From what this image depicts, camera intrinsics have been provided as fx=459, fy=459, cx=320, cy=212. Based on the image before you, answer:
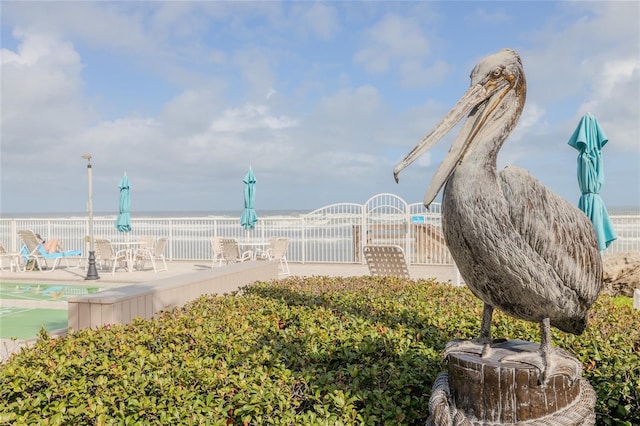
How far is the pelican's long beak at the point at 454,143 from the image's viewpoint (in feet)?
6.95

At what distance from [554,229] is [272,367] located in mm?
2099

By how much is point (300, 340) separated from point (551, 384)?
2.04 metres

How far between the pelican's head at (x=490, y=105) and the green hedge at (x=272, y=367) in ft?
5.51

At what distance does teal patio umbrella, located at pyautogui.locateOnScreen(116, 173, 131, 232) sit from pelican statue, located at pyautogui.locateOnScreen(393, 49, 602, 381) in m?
16.7

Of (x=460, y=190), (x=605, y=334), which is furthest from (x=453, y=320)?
(x=460, y=190)

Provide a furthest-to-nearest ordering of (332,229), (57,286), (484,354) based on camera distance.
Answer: (332,229)
(57,286)
(484,354)

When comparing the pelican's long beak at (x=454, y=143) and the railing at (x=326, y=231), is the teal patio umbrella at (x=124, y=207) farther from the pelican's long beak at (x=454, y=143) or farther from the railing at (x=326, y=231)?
the pelican's long beak at (x=454, y=143)

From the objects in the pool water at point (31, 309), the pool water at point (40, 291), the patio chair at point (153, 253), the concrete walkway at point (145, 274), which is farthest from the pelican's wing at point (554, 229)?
the patio chair at point (153, 253)

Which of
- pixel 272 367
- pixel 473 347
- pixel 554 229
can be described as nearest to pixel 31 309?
pixel 272 367

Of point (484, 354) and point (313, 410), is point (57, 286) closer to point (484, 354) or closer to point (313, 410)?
point (313, 410)

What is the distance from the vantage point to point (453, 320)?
4.27m

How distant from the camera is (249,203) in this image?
53.7 ft

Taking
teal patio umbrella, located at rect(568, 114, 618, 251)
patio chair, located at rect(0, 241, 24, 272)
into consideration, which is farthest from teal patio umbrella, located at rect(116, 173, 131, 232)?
teal patio umbrella, located at rect(568, 114, 618, 251)

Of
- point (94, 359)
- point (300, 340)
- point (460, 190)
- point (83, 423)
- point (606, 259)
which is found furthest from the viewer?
point (606, 259)
